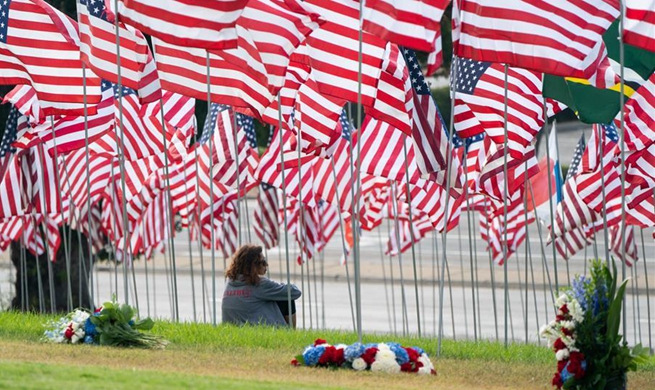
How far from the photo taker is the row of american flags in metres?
13.4

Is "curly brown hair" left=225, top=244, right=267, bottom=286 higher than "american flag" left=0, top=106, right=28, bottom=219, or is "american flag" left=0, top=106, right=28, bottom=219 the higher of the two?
"american flag" left=0, top=106, right=28, bottom=219

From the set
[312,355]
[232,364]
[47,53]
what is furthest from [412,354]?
[47,53]

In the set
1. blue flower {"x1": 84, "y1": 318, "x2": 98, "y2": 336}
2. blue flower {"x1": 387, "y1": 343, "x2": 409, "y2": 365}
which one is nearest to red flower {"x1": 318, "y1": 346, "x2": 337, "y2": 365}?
blue flower {"x1": 387, "y1": 343, "x2": 409, "y2": 365}

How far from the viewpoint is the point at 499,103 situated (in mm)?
15992

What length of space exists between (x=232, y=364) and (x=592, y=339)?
2.95 m

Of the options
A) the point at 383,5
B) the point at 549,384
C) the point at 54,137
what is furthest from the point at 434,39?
the point at 54,137

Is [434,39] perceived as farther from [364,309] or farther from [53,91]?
[364,309]

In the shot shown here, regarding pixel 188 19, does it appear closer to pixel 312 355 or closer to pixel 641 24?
pixel 312 355

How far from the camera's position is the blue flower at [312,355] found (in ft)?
36.8

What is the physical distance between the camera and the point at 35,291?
24.5 metres

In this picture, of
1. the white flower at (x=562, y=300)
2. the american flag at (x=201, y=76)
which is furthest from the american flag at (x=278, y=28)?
the white flower at (x=562, y=300)

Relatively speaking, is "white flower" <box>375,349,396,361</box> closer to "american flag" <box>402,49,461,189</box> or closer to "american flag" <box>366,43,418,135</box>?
"american flag" <box>366,43,418,135</box>

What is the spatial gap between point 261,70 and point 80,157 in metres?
7.19

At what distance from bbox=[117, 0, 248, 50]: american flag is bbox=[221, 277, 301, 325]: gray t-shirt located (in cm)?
257
